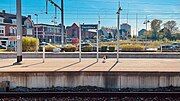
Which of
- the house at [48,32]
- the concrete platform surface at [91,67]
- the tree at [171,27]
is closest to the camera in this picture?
the concrete platform surface at [91,67]

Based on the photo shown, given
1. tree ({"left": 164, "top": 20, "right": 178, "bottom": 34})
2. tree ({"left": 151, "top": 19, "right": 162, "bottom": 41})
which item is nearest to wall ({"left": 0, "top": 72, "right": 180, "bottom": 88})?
tree ({"left": 151, "top": 19, "right": 162, "bottom": 41})

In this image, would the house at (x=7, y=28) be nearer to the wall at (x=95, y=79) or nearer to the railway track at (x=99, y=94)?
the wall at (x=95, y=79)

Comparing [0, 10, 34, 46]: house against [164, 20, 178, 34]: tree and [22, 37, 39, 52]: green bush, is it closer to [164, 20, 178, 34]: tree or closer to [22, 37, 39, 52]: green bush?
[22, 37, 39, 52]: green bush

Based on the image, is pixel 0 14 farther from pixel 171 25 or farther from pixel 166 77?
pixel 166 77

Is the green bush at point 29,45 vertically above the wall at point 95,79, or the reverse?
the green bush at point 29,45

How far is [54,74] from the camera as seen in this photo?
1143 centimetres

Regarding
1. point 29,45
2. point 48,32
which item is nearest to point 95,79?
point 29,45

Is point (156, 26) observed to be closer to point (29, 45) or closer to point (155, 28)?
point (155, 28)

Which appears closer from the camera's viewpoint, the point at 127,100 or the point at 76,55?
the point at 127,100

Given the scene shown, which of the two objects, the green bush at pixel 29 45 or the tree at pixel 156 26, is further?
Result: the tree at pixel 156 26

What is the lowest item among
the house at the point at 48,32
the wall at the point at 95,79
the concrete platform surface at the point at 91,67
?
the wall at the point at 95,79

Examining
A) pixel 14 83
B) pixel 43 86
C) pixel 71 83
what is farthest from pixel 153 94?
pixel 14 83

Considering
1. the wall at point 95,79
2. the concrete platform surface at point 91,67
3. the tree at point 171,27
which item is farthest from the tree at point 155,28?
the wall at point 95,79

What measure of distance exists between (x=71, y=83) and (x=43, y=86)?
112cm
